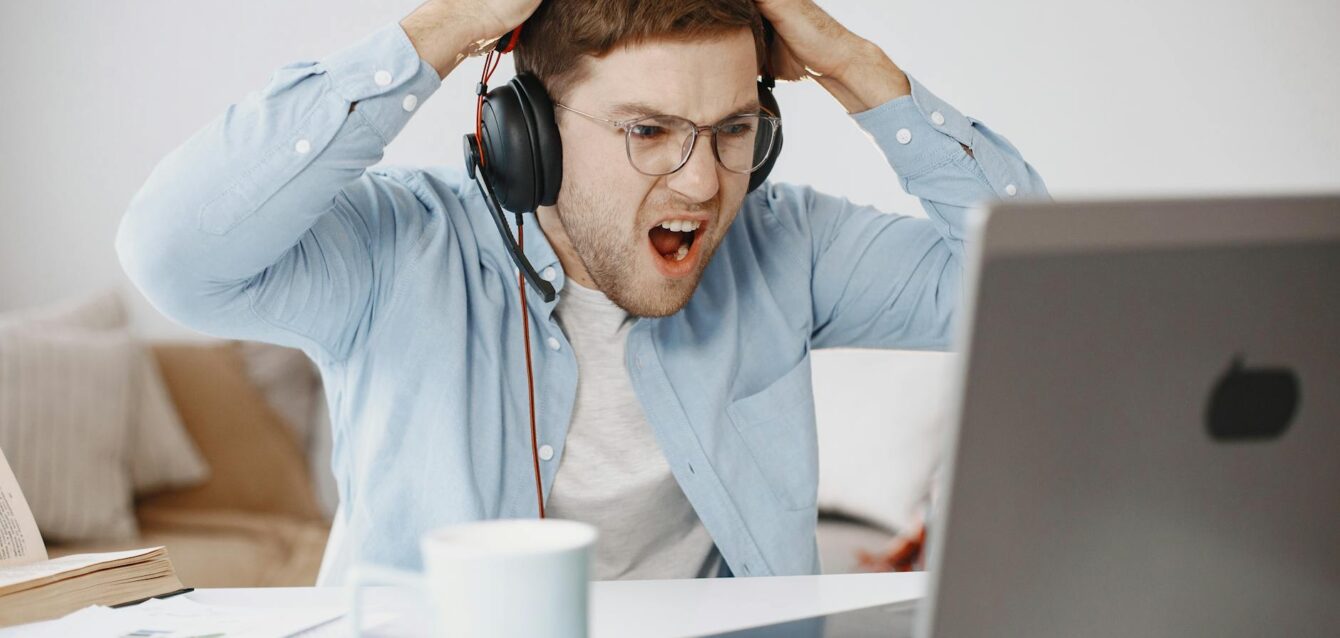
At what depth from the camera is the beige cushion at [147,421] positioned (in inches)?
108

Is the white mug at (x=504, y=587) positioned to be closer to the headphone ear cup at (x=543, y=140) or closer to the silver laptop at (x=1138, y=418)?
the silver laptop at (x=1138, y=418)

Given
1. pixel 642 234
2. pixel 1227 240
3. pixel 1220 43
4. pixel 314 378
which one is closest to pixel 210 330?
pixel 642 234

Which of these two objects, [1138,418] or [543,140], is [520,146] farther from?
[1138,418]

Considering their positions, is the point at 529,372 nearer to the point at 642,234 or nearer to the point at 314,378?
the point at 642,234

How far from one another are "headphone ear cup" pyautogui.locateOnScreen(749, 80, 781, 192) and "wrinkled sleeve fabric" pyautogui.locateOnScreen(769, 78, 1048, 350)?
0.39 feet

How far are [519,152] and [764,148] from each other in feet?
1.01

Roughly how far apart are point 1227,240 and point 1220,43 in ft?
8.44

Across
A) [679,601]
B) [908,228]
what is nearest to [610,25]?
[908,228]

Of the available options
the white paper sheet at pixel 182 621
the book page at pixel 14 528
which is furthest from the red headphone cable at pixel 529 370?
the book page at pixel 14 528

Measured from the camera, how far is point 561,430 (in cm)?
129

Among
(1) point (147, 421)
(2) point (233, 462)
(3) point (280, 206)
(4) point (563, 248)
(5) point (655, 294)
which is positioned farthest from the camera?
(2) point (233, 462)

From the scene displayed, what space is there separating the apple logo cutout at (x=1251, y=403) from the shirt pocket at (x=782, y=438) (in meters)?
0.83

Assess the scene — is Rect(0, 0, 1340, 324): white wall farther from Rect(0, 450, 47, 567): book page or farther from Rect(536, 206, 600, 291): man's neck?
Rect(0, 450, 47, 567): book page

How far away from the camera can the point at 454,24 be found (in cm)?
117
